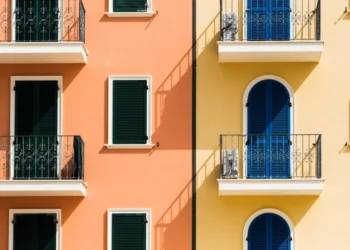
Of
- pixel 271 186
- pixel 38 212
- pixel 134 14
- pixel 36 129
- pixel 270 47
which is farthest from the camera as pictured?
pixel 134 14

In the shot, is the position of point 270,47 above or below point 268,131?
above

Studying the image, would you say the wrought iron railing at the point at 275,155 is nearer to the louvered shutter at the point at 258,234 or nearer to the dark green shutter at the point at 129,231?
the louvered shutter at the point at 258,234

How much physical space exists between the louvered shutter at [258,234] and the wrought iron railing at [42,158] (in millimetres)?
3892

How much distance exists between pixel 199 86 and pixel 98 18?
2767mm

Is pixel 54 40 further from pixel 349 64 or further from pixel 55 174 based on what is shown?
pixel 349 64

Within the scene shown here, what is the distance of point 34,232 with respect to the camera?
2431cm

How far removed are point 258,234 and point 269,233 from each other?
24cm

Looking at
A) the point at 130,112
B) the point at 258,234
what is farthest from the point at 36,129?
the point at 258,234

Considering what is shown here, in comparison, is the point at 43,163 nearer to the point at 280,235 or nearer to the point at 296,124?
the point at 280,235

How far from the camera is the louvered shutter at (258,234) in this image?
79.4 ft

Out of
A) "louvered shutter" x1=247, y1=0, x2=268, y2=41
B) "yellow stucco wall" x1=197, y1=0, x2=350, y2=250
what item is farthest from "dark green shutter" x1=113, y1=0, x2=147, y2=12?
"louvered shutter" x1=247, y1=0, x2=268, y2=41

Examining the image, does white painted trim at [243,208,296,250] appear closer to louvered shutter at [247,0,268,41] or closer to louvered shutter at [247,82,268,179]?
louvered shutter at [247,82,268,179]

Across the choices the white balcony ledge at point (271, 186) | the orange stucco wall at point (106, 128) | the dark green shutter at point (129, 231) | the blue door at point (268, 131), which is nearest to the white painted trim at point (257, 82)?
the blue door at point (268, 131)

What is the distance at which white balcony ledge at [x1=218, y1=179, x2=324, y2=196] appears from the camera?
23.5m
